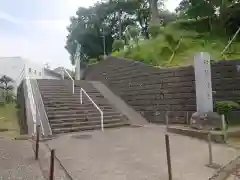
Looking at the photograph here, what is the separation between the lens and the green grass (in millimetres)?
9448

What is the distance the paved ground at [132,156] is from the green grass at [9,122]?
3.10 metres

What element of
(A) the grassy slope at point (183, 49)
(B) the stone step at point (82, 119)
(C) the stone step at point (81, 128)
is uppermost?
(A) the grassy slope at point (183, 49)

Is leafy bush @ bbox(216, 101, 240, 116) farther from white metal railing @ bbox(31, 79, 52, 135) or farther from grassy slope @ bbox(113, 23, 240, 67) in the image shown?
white metal railing @ bbox(31, 79, 52, 135)

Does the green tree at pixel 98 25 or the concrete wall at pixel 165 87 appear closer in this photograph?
the concrete wall at pixel 165 87

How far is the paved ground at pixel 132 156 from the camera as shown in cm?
426

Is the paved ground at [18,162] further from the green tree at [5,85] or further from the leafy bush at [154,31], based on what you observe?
the green tree at [5,85]

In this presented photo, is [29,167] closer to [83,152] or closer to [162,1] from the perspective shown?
[83,152]

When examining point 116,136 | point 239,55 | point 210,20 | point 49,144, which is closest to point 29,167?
point 49,144

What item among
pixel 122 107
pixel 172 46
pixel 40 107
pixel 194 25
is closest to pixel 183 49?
pixel 172 46

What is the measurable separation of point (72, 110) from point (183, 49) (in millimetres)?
6627

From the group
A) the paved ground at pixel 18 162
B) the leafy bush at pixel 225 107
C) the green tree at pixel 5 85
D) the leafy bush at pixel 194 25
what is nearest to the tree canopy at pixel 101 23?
the leafy bush at pixel 194 25

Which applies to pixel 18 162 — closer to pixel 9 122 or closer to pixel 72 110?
pixel 72 110

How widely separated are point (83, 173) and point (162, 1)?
2023 centimetres

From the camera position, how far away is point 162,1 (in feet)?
71.9
